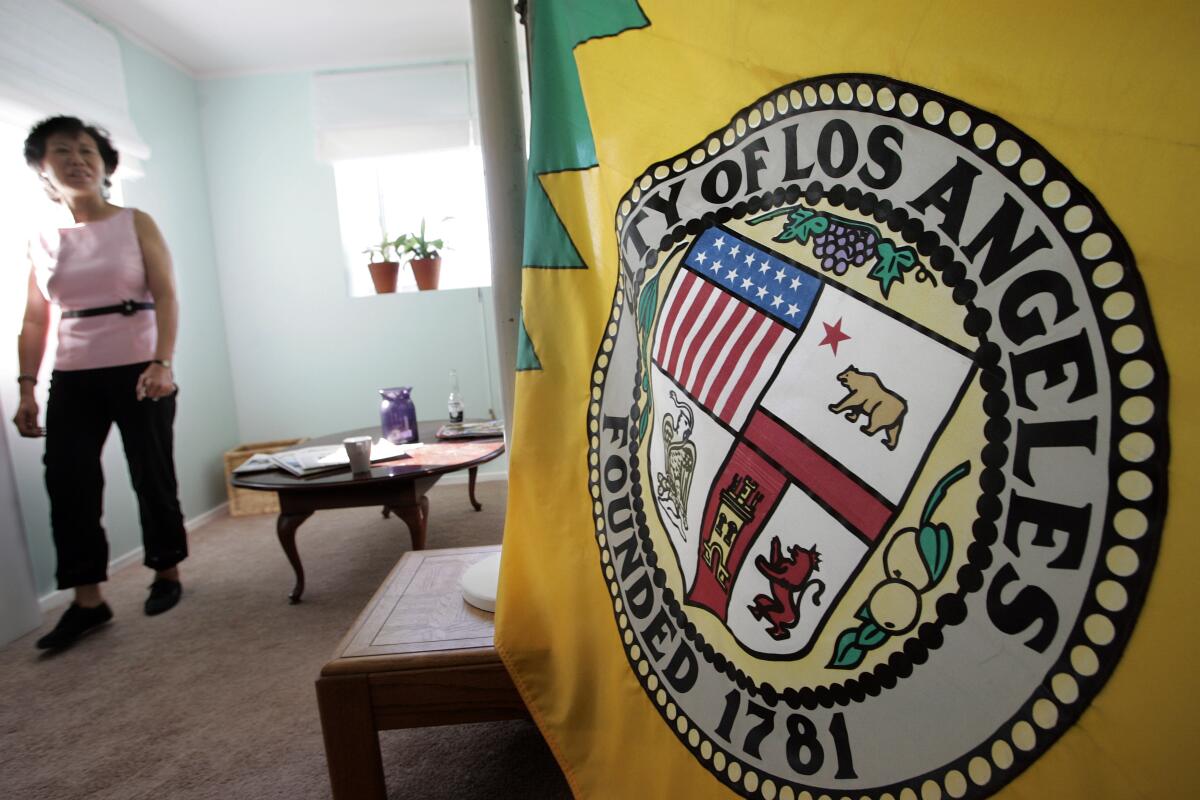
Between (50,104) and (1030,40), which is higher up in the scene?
(50,104)

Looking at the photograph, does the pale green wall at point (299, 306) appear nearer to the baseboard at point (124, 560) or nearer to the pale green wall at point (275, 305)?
the pale green wall at point (275, 305)

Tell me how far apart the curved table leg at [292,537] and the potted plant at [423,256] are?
1948 millimetres

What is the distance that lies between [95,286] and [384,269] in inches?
68.3

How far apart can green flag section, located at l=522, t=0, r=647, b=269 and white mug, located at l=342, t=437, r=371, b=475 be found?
148 centimetres

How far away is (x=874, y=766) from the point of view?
528mm

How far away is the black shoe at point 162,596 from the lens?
2.22 meters

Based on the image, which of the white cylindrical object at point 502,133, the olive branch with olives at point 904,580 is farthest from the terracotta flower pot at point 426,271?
the olive branch with olives at point 904,580

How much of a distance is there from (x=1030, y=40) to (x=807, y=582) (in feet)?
1.46

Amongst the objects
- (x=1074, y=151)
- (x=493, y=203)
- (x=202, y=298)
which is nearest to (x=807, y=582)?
(x=1074, y=151)

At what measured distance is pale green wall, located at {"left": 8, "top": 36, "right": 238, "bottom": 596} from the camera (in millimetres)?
3121

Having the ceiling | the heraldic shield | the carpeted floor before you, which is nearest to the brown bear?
the heraldic shield

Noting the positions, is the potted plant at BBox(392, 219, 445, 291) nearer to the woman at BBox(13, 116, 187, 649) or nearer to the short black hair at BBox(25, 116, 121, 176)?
the woman at BBox(13, 116, 187, 649)

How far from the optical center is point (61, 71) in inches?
104

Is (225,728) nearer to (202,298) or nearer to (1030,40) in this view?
(1030,40)
